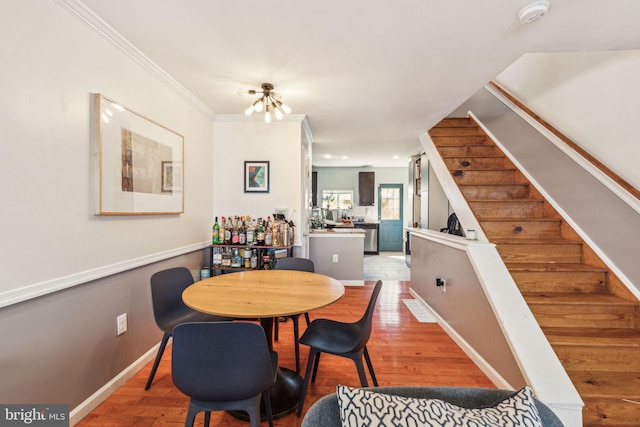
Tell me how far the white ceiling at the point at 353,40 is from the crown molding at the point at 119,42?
0.04 meters

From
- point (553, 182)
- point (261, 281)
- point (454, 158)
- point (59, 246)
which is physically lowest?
point (261, 281)

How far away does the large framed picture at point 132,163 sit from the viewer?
65.2 inches

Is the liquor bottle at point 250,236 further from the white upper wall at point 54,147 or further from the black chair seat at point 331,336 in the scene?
the black chair seat at point 331,336

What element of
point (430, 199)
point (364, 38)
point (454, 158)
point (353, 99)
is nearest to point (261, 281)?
point (364, 38)

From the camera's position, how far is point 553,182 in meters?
2.66

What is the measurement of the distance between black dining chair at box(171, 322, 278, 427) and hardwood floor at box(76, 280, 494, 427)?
666 millimetres

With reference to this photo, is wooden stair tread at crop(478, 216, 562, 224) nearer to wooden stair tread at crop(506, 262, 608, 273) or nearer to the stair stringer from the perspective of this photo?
wooden stair tread at crop(506, 262, 608, 273)

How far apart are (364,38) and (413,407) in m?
1.92

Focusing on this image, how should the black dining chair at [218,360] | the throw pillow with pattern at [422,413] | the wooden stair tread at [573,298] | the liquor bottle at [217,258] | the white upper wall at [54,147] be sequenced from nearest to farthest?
the throw pillow with pattern at [422,413] < the black dining chair at [218,360] < the white upper wall at [54,147] < the wooden stair tread at [573,298] < the liquor bottle at [217,258]

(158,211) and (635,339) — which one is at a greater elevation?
(158,211)

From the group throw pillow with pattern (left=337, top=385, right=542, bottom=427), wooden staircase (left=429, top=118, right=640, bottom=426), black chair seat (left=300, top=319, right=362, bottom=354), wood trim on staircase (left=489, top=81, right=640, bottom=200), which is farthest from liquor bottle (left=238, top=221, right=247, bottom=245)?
wood trim on staircase (left=489, top=81, right=640, bottom=200)

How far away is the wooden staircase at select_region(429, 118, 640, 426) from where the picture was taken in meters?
1.64

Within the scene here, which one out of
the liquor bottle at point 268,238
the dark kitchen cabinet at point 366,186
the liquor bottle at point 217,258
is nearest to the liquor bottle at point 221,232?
the liquor bottle at point 217,258

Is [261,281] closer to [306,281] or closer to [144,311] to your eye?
[306,281]
